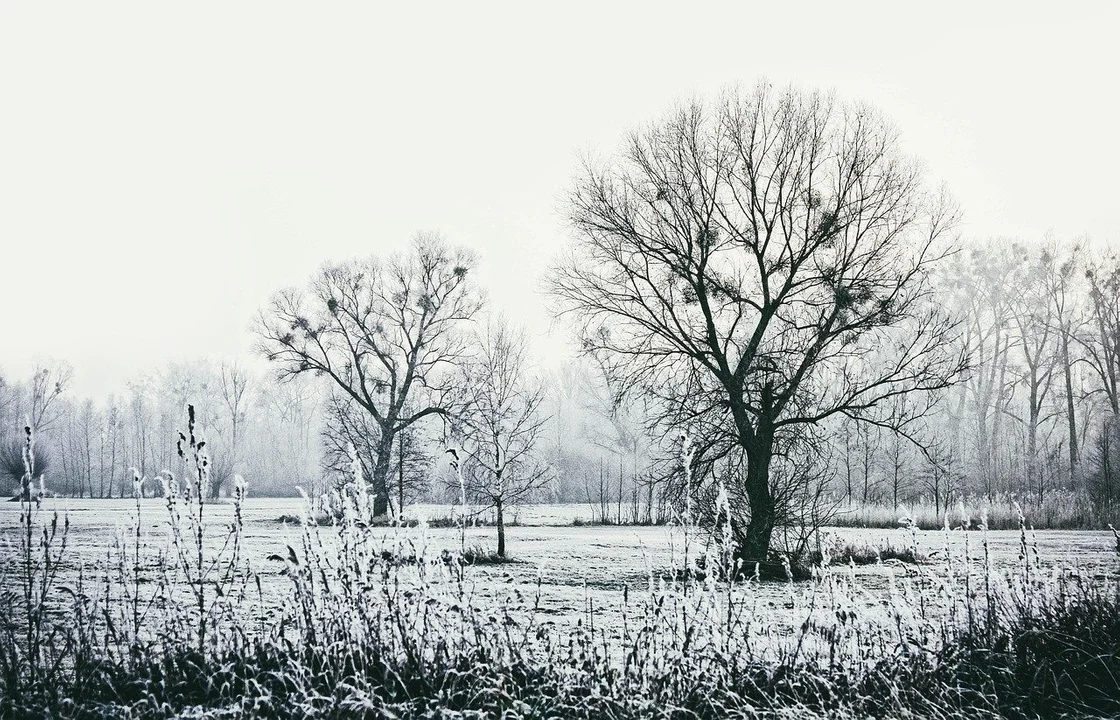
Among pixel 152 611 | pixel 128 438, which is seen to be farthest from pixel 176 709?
pixel 128 438

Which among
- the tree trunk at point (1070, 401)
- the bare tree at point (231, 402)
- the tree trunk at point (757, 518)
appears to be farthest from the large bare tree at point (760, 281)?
the bare tree at point (231, 402)

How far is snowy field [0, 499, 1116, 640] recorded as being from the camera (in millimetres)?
7199

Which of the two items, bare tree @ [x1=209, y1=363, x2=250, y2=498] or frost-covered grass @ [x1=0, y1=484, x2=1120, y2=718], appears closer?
frost-covered grass @ [x1=0, y1=484, x2=1120, y2=718]

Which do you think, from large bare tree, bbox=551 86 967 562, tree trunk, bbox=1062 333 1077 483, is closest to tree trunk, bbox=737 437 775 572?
large bare tree, bbox=551 86 967 562

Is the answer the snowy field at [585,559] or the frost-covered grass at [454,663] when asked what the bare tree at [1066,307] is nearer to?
the snowy field at [585,559]

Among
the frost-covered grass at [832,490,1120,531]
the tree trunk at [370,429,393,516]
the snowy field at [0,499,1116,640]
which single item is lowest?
the frost-covered grass at [832,490,1120,531]

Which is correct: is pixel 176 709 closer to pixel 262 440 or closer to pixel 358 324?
pixel 358 324

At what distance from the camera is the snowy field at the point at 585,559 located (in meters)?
7.20

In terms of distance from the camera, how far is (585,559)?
16.1 meters

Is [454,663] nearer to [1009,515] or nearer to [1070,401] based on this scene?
[1009,515]

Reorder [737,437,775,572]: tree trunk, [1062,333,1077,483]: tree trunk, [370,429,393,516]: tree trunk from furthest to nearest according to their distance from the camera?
[1062,333,1077,483]: tree trunk
[370,429,393,516]: tree trunk
[737,437,775,572]: tree trunk

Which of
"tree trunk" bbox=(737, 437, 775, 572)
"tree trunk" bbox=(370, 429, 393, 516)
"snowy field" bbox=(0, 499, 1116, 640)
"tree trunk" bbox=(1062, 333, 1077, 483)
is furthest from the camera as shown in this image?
"tree trunk" bbox=(1062, 333, 1077, 483)

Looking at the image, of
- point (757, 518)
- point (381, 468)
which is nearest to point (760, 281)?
point (757, 518)

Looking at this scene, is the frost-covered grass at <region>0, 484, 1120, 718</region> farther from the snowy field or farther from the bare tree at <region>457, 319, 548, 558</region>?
the bare tree at <region>457, 319, 548, 558</region>
